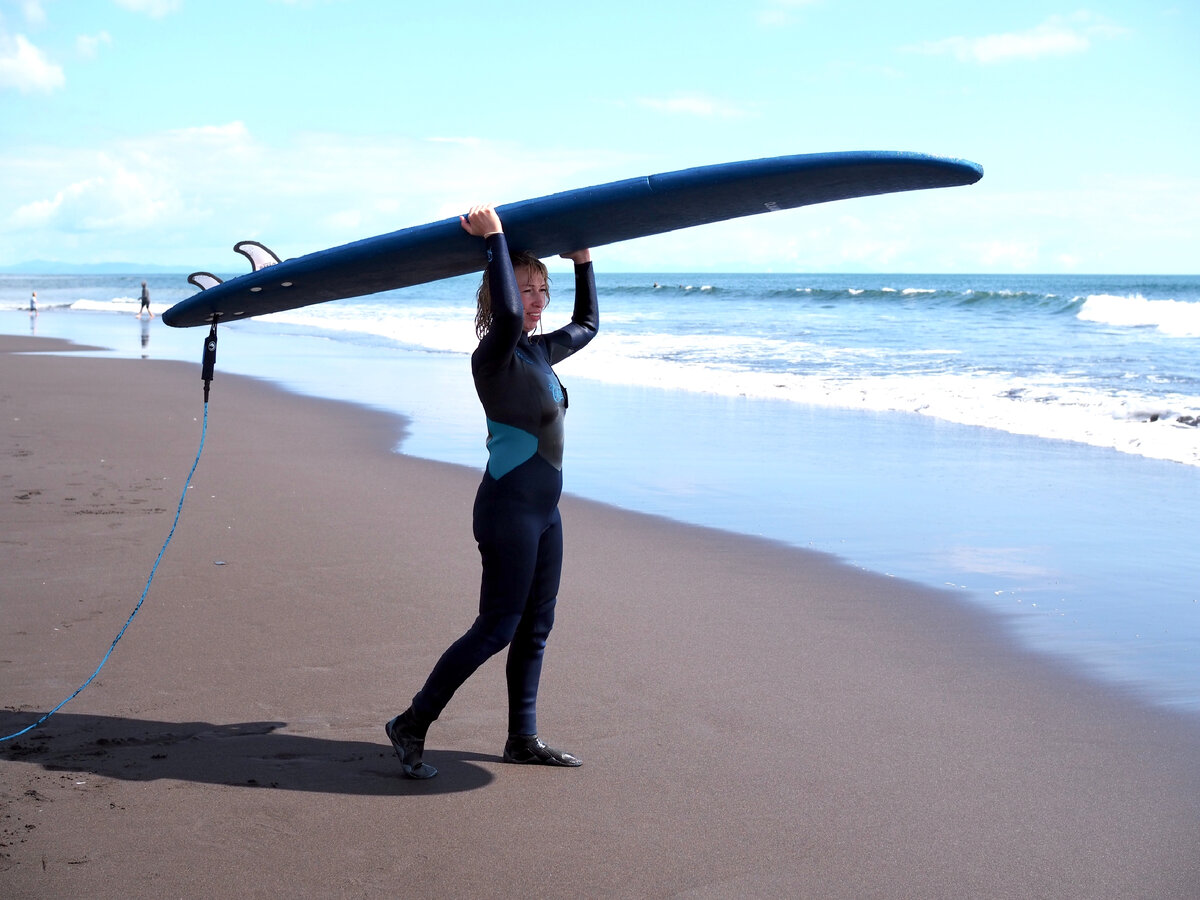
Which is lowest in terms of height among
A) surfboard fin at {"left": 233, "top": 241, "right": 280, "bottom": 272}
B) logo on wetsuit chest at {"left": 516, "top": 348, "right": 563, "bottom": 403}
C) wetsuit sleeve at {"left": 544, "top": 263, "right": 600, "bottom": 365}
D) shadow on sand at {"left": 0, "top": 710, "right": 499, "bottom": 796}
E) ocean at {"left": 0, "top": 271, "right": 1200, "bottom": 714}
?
shadow on sand at {"left": 0, "top": 710, "right": 499, "bottom": 796}

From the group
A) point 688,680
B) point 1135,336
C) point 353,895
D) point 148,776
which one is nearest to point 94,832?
point 148,776

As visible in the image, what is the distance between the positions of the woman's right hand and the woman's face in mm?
168

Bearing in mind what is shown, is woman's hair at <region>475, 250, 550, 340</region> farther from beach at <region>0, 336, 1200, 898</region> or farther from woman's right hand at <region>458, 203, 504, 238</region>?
beach at <region>0, 336, 1200, 898</region>

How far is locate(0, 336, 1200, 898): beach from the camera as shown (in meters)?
2.75

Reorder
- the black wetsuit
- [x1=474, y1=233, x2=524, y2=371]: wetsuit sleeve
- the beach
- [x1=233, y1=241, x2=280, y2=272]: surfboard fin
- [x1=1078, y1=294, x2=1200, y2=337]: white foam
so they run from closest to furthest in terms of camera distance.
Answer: the beach < [x1=474, y1=233, x2=524, y2=371]: wetsuit sleeve < the black wetsuit < [x1=233, y1=241, x2=280, y2=272]: surfboard fin < [x1=1078, y1=294, x2=1200, y2=337]: white foam

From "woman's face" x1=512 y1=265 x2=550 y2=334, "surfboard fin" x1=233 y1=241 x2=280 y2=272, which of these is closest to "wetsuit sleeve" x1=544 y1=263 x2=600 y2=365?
"woman's face" x1=512 y1=265 x2=550 y2=334

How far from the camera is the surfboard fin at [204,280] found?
4.16m

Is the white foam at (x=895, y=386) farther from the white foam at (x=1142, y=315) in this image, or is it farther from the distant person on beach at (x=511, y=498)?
the white foam at (x=1142, y=315)

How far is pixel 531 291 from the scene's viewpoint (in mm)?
3293

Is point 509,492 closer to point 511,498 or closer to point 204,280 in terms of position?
point 511,498

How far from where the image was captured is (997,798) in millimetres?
3152

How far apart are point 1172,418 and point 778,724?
29.7 ft

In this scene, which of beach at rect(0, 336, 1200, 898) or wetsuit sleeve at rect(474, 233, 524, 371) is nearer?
beach at rect(0, 336, 1200, 898)

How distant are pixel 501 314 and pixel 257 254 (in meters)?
1.57
